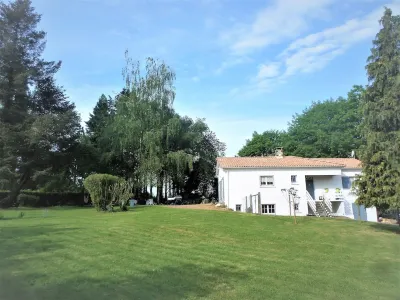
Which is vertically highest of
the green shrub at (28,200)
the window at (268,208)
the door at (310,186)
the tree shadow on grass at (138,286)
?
the door at (310,186)

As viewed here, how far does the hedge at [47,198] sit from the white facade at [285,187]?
64.4 ft

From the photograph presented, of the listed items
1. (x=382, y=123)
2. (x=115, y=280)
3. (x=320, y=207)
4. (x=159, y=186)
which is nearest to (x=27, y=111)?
(x=159, y=186)

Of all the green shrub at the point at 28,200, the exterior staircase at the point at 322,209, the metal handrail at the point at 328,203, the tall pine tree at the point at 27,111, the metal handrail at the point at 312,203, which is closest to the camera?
the metal handrail at the point at 312,203

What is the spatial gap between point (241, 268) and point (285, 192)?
2360 cm

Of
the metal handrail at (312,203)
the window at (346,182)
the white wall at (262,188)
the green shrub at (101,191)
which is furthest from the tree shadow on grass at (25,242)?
the window at (346,182)

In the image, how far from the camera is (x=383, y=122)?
15.0 meters

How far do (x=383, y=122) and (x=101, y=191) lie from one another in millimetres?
17187

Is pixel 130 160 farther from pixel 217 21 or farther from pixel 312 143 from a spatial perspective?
pixel 217 21

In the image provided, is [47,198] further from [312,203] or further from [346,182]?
[346,182]

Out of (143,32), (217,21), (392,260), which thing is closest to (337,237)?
(392,260)

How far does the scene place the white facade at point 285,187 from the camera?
2980 centimetres

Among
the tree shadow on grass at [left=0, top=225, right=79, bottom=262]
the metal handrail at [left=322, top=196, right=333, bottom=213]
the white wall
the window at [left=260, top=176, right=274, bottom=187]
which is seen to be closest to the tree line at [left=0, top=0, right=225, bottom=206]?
the white wall

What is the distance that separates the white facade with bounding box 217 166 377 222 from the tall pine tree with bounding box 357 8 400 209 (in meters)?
13.5

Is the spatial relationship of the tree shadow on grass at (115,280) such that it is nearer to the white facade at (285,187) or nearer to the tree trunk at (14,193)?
the white facade at (285,187)
